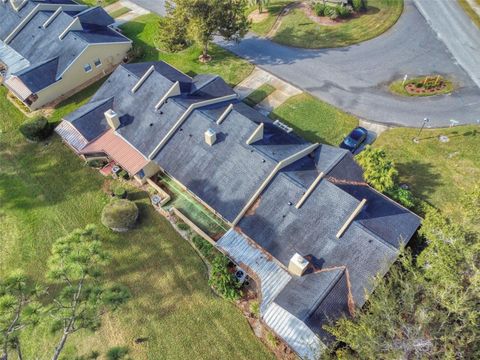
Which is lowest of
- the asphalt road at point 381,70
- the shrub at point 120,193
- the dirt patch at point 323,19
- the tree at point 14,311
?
the tree at point 14,311

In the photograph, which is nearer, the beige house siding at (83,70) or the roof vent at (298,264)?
the roof vent at (298,264)

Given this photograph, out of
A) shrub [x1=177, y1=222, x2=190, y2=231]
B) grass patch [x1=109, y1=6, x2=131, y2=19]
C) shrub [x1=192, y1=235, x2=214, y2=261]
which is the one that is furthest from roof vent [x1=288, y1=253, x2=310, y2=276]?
grass patch [x1=109, y1=6, x2=131, y2=19]

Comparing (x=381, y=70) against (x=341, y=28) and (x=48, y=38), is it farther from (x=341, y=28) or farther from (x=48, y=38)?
(x=48, y=38)

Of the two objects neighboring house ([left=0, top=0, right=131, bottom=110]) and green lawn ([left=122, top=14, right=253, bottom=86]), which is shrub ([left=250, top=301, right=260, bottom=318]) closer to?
green lawn ([left=122, top=14, right=253, bottom=86])

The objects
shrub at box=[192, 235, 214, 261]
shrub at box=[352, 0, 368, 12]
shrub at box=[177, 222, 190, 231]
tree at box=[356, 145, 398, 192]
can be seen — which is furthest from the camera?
shrub at box=[352, 0, 368, 12]

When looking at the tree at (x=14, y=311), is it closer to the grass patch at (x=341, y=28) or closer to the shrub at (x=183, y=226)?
the shrub at (x=183, y=226)

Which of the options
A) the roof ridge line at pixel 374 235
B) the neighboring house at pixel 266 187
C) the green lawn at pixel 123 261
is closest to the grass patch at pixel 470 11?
the neighboring house at pixel 266 187

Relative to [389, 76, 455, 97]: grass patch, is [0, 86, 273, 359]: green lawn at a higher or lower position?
lower

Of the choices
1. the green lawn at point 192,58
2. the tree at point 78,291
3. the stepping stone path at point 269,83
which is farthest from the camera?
the green lawn at point 192,58
